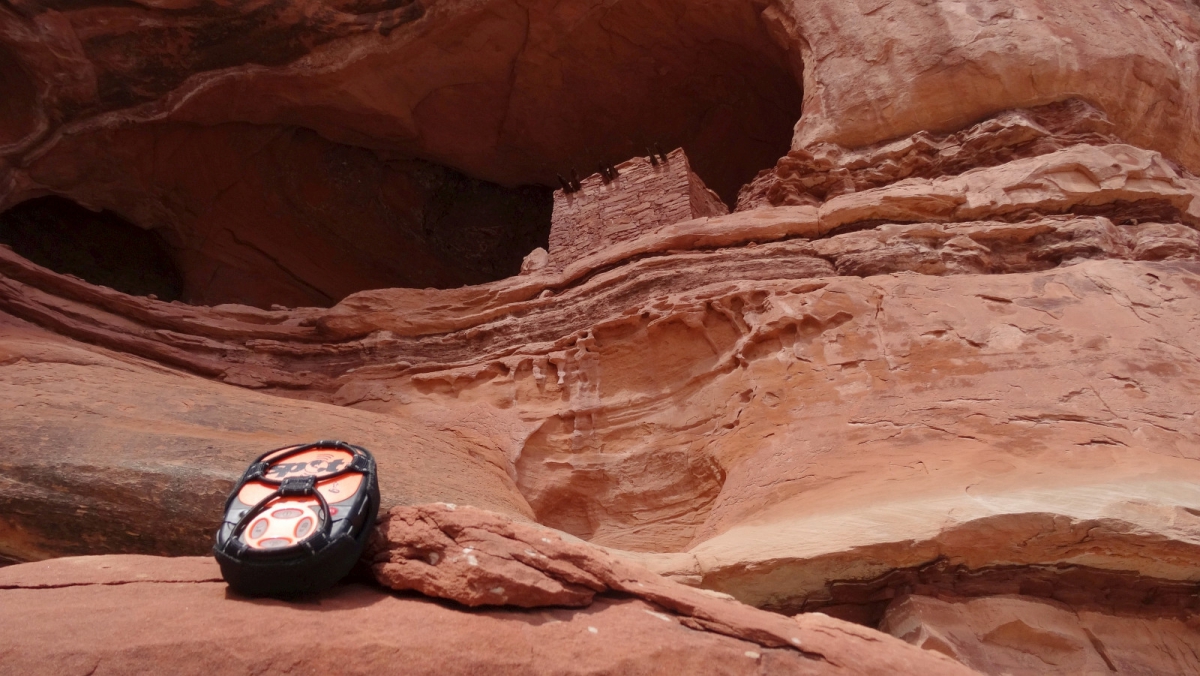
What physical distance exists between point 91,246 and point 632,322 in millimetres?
8537

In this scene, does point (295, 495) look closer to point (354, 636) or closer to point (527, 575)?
point (354, 636)

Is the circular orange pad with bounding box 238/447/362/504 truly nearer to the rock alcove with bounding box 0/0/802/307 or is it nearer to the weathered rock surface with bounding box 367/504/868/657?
the weathered rock surface with bounding box 367/504/868/657

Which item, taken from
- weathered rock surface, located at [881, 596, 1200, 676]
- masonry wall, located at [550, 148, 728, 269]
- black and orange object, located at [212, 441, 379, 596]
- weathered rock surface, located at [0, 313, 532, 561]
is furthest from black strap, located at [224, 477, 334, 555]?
masonry wall, located at [550, 148, 728, 269]

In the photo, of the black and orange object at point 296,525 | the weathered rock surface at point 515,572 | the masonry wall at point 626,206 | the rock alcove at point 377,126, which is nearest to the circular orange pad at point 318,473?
the black and orange object at point 296,525

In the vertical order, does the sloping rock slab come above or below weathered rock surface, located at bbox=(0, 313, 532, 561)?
below

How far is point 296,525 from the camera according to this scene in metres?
2.96

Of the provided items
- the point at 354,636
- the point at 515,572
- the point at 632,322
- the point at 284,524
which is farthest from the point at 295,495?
the point at 632,322

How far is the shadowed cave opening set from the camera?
11.9 metres

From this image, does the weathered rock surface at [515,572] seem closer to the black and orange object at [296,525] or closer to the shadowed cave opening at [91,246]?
the black and orange object at [296,525]

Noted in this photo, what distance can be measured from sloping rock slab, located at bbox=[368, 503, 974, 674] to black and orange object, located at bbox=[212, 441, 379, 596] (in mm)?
155

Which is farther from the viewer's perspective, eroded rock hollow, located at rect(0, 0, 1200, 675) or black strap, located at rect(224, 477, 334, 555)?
eroded rock hollow, located at rect(0, 0, 1200, 675)

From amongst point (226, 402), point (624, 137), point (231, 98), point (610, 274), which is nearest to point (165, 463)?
point (226, 402)

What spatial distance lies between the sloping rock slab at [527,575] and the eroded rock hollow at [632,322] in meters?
0.01

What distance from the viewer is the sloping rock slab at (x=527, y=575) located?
9.80 feet
